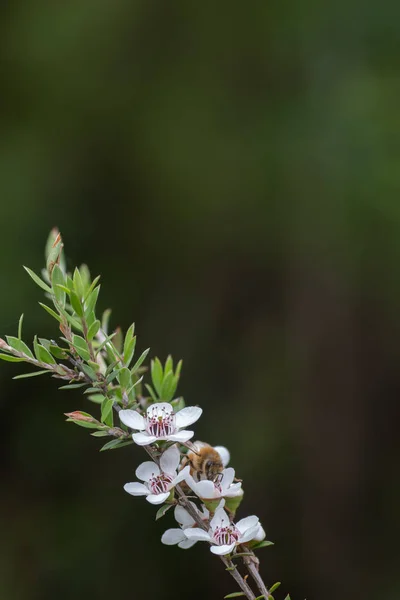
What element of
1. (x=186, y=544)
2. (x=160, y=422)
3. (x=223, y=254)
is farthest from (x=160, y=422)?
(x=223, y=254)

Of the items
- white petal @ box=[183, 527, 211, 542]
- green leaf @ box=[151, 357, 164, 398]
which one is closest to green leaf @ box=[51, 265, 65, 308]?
green leaf @ box=[151, 357, 164, 398]

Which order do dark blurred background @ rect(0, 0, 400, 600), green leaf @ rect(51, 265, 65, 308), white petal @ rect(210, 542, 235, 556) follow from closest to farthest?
white petal @ rect(210, 542, 235, 556)
green leaf @ rect(51, 265, 65, 308)
dark blurred background @ rect(0, 0, 400, 600)

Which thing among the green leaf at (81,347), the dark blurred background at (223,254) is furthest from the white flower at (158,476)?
the dark blurred background at (223,254)

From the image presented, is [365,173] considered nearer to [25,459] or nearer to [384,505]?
[384,505]

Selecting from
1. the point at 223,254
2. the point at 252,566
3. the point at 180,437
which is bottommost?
the point at 223,254

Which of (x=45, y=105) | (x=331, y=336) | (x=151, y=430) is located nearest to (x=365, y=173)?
(x=331, y=336)

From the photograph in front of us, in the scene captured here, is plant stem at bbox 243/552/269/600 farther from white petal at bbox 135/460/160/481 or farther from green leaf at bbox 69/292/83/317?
green leaf at bbox 69/292/83/317

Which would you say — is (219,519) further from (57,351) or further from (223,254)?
(223,254)

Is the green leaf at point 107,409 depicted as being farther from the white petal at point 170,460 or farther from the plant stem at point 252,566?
the plant stem at point 252,566
